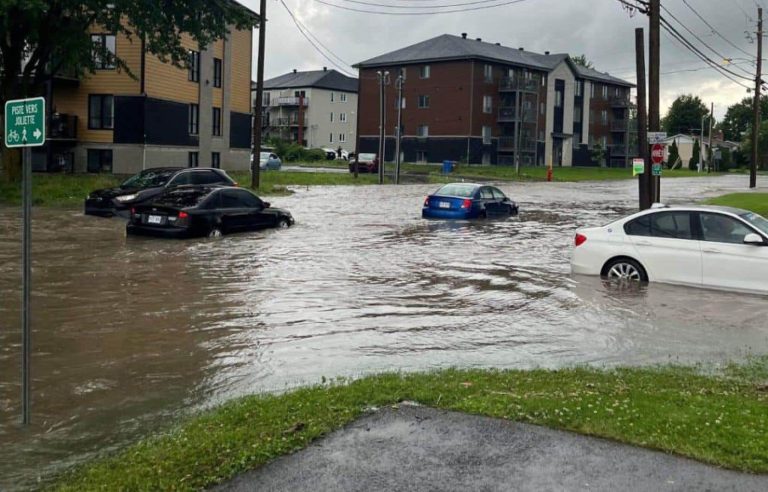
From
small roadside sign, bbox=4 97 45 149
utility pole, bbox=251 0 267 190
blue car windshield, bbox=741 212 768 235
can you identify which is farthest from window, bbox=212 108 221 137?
small roadside sign, bbox=4 97 45 149

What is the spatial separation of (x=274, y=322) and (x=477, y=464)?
6545 millimetres

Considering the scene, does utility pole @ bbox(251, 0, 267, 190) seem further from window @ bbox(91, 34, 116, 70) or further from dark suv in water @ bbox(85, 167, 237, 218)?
dark suv in water @ bbox(85, 167, 237, 218)

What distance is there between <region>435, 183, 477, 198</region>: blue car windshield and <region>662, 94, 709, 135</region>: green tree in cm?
13430

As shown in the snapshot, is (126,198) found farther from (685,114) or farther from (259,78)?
(685,114)

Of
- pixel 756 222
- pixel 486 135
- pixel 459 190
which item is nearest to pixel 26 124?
pixel 756 222

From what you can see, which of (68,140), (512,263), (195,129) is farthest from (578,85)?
(512,263)

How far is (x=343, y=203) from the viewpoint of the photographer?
36.6 metres

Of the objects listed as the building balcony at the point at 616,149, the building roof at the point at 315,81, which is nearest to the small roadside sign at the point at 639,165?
the building balcony at the point at 616,149

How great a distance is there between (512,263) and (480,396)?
11767mm

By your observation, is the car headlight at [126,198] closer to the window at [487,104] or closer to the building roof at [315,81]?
the window at [487,104]

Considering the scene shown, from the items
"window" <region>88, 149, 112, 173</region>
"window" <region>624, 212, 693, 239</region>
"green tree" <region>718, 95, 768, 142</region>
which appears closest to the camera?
"window" <region>624, 212, 693, 239</region>

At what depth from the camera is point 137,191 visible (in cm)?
2541

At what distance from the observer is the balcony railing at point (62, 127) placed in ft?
143

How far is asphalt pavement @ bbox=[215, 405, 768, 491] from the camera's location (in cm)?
535
